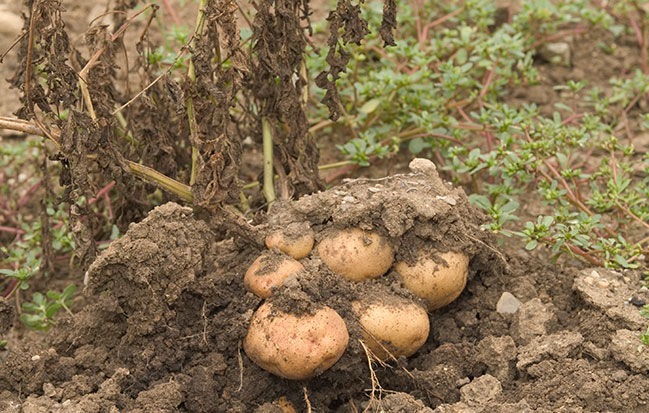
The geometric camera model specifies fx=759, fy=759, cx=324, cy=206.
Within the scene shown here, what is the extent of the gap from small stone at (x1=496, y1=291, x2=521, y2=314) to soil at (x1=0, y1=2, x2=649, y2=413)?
0.04 ft

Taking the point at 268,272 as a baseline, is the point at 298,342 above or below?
below

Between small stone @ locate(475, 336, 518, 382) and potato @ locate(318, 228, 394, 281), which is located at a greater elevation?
potato @ locate(318, 228, 394, 281)

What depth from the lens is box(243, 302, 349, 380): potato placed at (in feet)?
7.54

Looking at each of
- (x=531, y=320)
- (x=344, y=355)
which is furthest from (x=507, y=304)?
(x=344, y=355)

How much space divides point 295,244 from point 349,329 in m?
0.35

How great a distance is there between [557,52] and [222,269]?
8.91ft

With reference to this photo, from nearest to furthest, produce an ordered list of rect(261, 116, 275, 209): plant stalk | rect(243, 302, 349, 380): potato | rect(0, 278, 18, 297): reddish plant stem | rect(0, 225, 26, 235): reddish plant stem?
rect(243, 302, 349, 380): potato, rect(261, 116, 275, 209): plant stalk, rect(0, 278, 18, 297): reddish plant stem, rect(0, 225, 26, 235): reddish plant stem

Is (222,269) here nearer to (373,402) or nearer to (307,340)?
(307,340)

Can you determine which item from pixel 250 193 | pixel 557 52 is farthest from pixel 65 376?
pixel 557 52

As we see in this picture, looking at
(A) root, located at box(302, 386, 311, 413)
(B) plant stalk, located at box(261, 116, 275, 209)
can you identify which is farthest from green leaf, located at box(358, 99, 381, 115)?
(A) root, located at box(302, 386, 311, 413)

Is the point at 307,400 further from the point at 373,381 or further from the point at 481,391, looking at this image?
the point at 481,391

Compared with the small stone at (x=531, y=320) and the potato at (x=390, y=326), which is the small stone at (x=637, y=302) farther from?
the potato at (x=390, y=326)

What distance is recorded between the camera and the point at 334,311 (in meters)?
2.41

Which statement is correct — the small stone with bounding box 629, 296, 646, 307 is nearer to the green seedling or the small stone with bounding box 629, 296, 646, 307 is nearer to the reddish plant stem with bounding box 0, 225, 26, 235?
the green seedling
